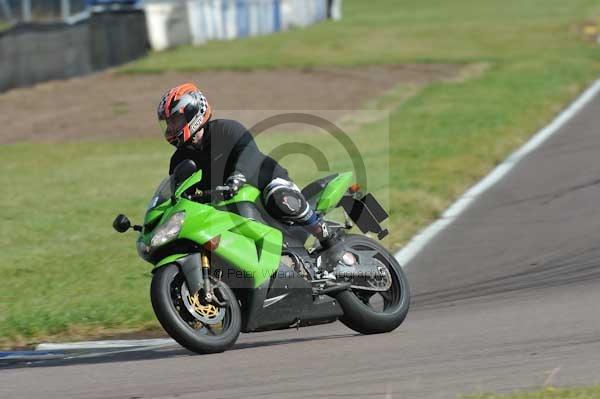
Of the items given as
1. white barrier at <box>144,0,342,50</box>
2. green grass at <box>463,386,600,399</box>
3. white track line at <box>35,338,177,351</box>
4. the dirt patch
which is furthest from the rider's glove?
white barrier at <box>144,0,342,50</box>

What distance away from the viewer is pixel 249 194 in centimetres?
745

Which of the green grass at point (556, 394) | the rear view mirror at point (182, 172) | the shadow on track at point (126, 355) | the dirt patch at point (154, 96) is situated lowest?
the dirt patch at point (154, 96)

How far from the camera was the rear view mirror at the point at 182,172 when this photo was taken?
22.8 feet

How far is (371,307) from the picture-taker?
7.87 m

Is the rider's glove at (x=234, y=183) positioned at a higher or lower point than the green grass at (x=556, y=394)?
higher

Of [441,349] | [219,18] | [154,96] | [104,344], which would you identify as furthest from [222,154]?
[219,18]

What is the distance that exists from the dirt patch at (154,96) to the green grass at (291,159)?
1.00 m

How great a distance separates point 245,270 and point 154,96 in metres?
17.4

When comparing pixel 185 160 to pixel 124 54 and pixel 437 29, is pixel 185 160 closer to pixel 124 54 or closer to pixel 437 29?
pixel 124 54

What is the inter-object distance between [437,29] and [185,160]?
102 feet

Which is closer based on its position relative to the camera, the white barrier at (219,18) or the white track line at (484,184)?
the white track line at (484,184)

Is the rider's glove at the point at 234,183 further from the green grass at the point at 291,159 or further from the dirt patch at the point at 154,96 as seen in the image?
the dirt patch at the point at 154,96

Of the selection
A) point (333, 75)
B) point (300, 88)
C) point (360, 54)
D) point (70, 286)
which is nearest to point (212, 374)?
point (70, 286)

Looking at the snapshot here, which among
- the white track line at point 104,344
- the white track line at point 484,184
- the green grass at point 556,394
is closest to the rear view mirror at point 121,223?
the white track line at point 104,344
